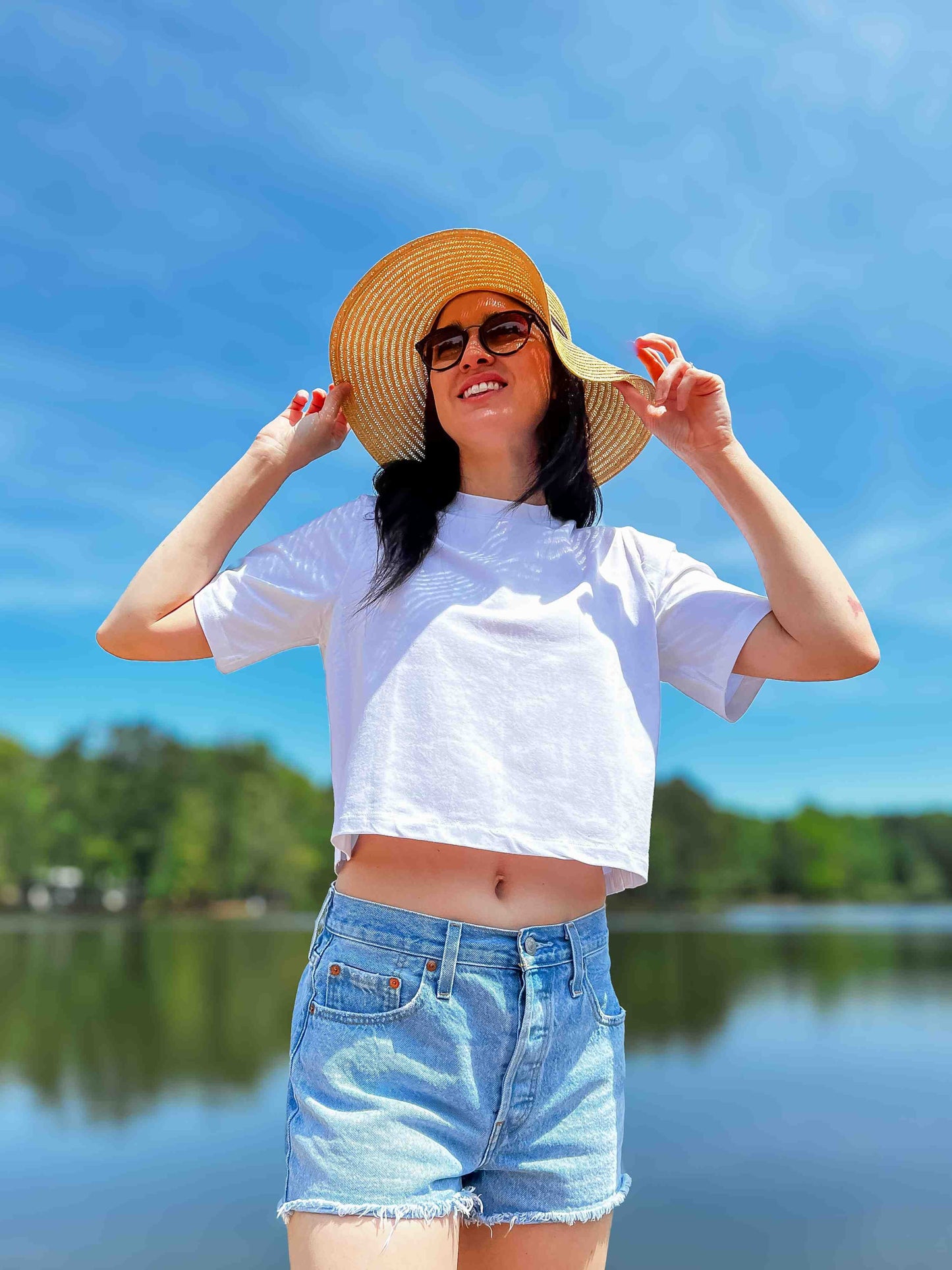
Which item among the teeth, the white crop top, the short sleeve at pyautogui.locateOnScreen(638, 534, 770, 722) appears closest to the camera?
the white crop top

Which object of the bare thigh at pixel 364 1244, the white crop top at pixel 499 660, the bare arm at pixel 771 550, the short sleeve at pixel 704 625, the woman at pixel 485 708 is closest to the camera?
the bare thigh at pixel 364 1244

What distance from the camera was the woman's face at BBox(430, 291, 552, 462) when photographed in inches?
95.1

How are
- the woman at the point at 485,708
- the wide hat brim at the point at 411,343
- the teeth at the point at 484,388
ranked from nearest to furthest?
the woman at the point at 485,708, the teeth at the point at 484,388, the wide hat brim at the point at 411,343

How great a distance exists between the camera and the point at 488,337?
8.03ft

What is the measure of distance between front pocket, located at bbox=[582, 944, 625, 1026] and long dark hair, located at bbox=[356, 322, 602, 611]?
0.82 metres

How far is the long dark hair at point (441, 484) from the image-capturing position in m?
2.24

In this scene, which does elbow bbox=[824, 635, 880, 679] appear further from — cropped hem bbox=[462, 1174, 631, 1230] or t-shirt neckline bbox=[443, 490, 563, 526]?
cropped hem bbox=[462, 1174, 631, 1230]

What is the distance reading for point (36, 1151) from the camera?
25.5 feet

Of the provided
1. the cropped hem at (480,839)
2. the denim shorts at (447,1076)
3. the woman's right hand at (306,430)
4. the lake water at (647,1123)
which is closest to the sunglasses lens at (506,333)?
the woman's right hand at (306,430)

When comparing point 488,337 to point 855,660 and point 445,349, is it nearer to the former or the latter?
point 445,349

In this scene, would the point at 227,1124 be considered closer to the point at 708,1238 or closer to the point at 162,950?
the point at 708,1238

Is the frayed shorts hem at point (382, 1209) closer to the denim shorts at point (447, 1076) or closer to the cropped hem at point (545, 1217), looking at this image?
the denim shorts at point (447, 1076)

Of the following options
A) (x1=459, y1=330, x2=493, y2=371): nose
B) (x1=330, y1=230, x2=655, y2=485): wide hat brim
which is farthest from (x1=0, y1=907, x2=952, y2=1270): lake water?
(x1=459, y1=330, x2=493, y2=371): nose

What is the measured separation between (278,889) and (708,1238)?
58.2m
